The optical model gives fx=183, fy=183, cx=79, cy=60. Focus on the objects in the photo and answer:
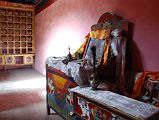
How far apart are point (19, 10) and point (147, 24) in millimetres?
5439

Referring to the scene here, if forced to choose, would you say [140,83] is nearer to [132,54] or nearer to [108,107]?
[132,54]

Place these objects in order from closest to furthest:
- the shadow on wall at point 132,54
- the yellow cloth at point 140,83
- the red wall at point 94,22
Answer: the yellow cloth at point 140,83
the red wall at point 94,22
the shadow on wall at point 132,54

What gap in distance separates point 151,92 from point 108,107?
622mm

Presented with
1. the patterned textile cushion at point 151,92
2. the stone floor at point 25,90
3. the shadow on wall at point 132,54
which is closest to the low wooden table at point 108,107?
the patterned textile cushion at point 151,92

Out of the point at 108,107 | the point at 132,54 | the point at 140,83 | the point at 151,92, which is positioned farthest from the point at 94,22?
the point at 108,107

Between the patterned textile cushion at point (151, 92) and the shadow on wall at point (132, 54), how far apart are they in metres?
0.35

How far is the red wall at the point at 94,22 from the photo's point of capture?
2021mm

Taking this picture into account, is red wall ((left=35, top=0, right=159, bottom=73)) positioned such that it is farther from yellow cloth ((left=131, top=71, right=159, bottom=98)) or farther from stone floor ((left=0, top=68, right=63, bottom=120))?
stone floor ((left=0, top=68, right=63, bottom=120))

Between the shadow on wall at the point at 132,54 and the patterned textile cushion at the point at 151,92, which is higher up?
the shadow on wall at the point at 132,54

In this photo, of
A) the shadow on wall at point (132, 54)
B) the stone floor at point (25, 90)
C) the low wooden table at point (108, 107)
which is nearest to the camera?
the low wooden table at point (108, 107)

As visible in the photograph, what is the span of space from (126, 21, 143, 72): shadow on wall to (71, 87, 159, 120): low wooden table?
0.71 metres

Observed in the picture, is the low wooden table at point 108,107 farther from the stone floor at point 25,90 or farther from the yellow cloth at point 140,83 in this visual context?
the stone floor at point 25,90

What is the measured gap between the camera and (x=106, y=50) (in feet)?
7.84

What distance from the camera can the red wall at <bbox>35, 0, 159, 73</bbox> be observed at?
2021mm
